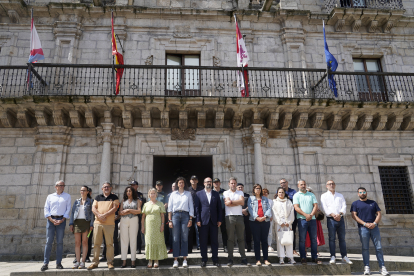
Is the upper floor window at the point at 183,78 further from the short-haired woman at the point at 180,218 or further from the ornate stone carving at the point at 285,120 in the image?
the short-haired woman at the point at 180,218

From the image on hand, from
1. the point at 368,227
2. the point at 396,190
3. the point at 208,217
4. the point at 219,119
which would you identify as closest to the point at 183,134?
the point at 219,119

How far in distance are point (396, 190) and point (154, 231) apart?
325 inches

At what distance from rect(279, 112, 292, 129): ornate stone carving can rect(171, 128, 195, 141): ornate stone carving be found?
288 centimetres

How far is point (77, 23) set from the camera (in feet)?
34.9

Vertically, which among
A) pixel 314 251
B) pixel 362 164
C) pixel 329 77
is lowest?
pixel 314 251

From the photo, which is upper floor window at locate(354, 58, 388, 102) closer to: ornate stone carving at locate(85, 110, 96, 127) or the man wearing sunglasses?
the man wearing sunglasses

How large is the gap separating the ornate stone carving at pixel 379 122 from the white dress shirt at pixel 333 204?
497 cm

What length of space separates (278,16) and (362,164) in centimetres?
601

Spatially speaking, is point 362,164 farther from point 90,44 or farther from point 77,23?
point 77,23

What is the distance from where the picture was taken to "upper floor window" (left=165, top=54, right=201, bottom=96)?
1027cm

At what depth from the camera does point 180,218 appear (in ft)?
19.7

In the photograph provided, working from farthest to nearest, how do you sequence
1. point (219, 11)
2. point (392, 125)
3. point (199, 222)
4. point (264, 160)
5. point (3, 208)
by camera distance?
1. point (219, 11)
2. point (392, 125)
3. point (264, 160)
4. point (3, 208)
5. point (199, 222)

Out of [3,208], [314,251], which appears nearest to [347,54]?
[314,251]

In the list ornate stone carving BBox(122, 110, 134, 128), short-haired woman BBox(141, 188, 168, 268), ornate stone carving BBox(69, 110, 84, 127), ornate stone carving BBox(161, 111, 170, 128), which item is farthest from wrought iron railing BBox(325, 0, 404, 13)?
short-haired woman BBox(141, 188, 168, 268)
